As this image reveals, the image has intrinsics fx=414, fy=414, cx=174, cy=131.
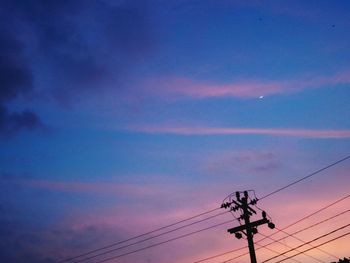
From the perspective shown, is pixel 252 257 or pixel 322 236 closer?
pixel 322 236

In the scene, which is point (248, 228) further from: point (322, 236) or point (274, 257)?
point (322, 236)

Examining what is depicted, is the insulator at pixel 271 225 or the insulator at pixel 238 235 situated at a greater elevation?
the insulator at pixel 271 225

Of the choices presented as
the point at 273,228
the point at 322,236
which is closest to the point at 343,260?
the point at 273,228

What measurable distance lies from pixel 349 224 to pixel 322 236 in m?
1.55

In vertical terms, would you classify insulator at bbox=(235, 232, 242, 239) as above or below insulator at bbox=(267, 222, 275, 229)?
below

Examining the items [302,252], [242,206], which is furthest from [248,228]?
[302,252]

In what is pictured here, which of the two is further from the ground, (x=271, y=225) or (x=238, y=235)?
(x=271, y=225)

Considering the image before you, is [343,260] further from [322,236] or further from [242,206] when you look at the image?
[322,236]

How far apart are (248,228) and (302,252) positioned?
11.1 ft

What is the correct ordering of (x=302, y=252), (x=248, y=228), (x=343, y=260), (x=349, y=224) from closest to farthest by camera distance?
(x=349, y=224), (x=302, y=252), (x=248, y=228), (x=343, y=260)

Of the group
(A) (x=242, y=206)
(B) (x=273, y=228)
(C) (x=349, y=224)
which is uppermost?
(A) (x=242, y=206)

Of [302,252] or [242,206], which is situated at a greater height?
[242,206]

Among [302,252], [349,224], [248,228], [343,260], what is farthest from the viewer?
[343,260]

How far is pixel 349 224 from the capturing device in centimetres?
1947
